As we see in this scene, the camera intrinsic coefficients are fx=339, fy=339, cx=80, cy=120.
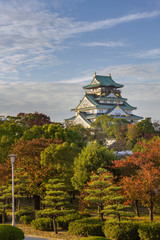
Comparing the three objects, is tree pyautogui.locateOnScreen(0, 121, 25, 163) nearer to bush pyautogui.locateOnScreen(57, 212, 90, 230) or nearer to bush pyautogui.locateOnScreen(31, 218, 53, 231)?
bush pyautogui.locateOnScreen(31, 218, 53, 231)

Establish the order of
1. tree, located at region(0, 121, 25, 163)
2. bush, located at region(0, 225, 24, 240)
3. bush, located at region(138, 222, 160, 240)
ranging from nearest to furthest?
bush, located at region(0, 225, 24, 240)
bush, located at region(138, 222, 160, 240)
tree, located at region(0, 121, 25, 163)

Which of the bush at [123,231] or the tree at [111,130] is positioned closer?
the bush at [123,231]

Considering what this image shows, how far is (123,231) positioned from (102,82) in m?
69.2

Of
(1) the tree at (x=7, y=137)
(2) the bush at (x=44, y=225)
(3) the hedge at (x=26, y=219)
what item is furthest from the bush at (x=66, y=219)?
(1) the tree at (x=7, y=137)

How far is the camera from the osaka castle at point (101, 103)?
78.4 metres

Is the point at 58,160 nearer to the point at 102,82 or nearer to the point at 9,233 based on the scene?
the point at 9,233

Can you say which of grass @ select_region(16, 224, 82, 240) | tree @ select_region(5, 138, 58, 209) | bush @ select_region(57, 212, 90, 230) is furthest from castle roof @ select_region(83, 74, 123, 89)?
grass @ select_region(16, 224, 82, 240)

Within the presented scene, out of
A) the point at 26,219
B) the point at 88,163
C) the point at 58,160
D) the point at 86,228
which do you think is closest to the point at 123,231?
the point at 86,228

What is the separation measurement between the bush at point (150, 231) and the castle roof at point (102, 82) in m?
67.8

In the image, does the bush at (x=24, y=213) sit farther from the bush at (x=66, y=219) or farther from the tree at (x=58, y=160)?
the bush at (x=66, y=219)

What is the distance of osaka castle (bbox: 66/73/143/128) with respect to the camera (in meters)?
78.4

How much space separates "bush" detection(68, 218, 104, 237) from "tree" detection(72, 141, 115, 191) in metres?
5.83

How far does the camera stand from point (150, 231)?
16453 millimetres

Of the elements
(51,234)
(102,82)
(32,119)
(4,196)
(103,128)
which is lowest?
(51,234)
